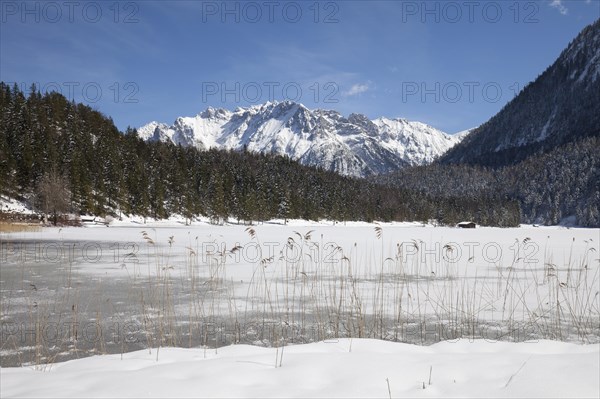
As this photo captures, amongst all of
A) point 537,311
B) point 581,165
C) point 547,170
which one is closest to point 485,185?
point 547,170

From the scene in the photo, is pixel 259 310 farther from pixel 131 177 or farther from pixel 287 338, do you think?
pixel 131 177

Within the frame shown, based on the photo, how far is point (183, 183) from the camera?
75.9 m

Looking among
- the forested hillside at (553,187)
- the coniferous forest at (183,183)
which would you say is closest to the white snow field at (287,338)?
the coniferous forest at (183,183)

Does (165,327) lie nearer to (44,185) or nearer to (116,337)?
(116,337)

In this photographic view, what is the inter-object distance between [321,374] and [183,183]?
75773mm

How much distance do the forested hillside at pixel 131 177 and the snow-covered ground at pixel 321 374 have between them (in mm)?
48829

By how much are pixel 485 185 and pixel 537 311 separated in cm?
19738

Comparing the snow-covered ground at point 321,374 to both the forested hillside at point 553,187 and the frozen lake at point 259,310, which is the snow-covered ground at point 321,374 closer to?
the frozen lake at point 259,310

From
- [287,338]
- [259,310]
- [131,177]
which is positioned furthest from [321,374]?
[131,177]

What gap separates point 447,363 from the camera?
427cm

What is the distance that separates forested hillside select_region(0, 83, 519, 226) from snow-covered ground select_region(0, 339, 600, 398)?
48829 millimetres

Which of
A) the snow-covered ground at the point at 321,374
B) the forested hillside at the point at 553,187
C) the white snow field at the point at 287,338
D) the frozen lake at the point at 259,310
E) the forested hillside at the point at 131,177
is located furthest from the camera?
the forested hillside at the point at 553,187

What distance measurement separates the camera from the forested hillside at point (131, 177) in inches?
2213

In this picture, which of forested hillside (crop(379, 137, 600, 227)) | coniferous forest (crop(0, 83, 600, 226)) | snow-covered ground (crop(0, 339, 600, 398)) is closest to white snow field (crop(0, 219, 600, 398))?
snow-covered ground (crop(0, 339, 600, 398))
